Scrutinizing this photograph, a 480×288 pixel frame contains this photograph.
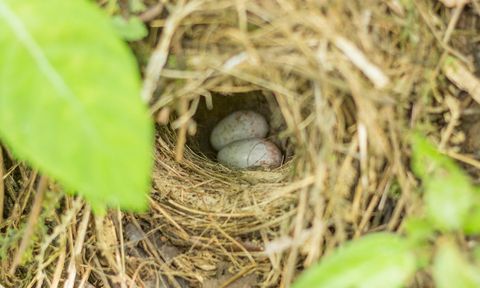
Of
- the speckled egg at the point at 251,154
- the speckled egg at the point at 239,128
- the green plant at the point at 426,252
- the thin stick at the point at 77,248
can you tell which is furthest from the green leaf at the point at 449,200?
the speckled egg at the point at 239,128

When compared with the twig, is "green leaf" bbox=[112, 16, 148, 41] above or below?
above

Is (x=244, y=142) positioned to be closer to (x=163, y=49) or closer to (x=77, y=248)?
(x=77, y=248)

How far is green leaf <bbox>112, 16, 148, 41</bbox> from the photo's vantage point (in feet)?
3.87

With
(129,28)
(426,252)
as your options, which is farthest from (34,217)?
(426,252)

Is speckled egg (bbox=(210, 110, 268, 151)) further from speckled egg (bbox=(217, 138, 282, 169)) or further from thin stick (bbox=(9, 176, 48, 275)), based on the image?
thin stick (bbox=(9, 176, 48, 275))

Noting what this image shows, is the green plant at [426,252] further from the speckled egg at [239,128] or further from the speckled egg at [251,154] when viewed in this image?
the speckled egg at [239,128]

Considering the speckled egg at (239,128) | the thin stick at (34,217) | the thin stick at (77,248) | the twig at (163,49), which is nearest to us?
the twig at (163,49)

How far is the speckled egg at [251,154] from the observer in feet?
6.84

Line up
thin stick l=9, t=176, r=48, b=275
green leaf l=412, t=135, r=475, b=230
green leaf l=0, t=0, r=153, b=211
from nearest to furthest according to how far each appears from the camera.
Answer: green leaf l=0, t=0, r=153, b=211 → green leaf l=412, t=135, r=475, b=230 → thin stick l=9, t=176, r=48, b=275

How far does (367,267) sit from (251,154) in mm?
1174

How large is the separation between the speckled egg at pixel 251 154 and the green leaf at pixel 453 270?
43.9 inches

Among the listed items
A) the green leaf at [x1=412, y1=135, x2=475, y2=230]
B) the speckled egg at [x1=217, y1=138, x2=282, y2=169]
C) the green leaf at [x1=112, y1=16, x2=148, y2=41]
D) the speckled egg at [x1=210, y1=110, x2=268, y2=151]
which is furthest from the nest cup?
the green leaf at [x1=412, y1=135, x2=475, y2=230]

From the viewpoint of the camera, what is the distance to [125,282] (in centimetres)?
147

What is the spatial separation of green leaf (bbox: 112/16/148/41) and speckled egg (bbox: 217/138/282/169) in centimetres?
96
